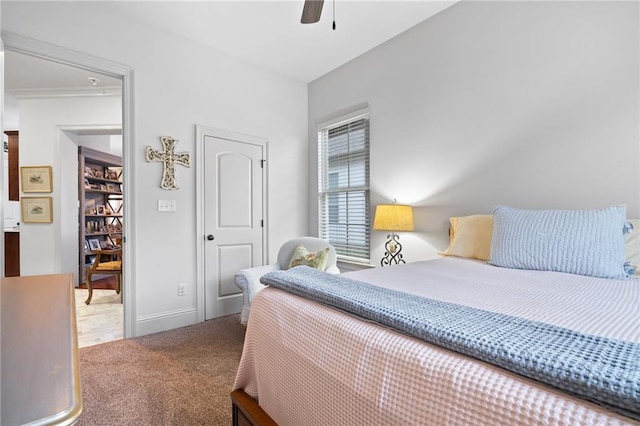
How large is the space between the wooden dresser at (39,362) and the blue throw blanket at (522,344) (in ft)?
2.15

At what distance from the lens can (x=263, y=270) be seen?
2.66m

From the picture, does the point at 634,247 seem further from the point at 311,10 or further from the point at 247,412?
the point at 311,10

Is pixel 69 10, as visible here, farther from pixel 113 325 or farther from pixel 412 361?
pixel 412 361

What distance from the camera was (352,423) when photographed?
76cm

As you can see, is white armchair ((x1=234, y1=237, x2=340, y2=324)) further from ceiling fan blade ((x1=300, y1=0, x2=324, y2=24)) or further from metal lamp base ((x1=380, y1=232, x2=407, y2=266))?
ceiling fan blade ((x1=300, y1=0, x2=324, y2=24))

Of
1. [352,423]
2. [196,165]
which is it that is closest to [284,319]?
[352,423]

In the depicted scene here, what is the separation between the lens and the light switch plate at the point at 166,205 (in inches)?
113

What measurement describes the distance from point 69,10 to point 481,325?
140 inches

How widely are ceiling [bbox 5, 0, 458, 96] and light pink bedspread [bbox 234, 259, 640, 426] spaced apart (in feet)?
7.91

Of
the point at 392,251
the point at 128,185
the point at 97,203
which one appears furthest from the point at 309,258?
the point at 97,203

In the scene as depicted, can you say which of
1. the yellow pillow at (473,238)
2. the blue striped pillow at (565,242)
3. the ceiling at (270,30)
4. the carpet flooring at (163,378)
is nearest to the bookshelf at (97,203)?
the ceiling at (270,30)

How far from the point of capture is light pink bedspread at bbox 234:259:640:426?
53cm

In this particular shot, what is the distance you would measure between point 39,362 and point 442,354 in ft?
2.61

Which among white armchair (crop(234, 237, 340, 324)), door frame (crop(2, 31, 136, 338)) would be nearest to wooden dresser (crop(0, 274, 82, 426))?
white armchair (crop(234, 237, 340, 324))
